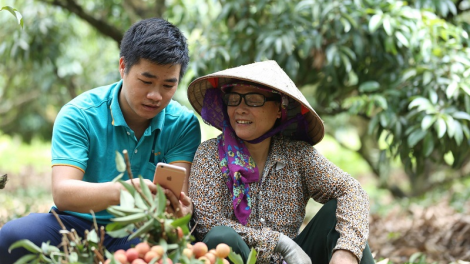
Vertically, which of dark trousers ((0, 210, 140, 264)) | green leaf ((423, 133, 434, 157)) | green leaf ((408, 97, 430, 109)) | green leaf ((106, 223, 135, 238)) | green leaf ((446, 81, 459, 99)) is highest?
green leaf ((106, 223, 135, 238))

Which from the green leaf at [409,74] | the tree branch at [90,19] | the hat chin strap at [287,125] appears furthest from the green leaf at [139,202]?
the tree branch at [90,19]

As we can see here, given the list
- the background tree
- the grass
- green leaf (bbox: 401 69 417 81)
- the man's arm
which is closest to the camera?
the man's arm

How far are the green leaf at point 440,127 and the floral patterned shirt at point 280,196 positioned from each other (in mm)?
899

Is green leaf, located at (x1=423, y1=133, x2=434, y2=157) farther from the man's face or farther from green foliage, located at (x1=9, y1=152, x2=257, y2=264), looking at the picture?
green foliage, located at (x1=9, y1=152, x2=257, y2=264)

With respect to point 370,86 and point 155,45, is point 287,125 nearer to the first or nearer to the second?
point 155,45

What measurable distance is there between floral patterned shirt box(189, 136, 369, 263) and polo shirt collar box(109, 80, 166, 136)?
0.23 m

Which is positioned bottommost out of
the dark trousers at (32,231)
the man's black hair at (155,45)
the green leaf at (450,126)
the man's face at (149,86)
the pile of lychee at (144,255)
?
the green leaf at (450,126)

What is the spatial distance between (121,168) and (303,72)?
9.02ft

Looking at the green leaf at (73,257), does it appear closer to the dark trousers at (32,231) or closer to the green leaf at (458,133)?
the dark trousers at (32,231)

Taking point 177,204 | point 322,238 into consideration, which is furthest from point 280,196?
point 177,204

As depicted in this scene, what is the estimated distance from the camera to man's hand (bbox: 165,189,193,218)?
2.03m

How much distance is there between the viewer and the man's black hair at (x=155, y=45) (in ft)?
7.64

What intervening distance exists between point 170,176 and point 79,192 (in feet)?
1.34

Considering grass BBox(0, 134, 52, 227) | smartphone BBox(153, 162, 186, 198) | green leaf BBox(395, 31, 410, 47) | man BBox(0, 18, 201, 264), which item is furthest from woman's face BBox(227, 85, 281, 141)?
grass BBox(0, 134, 52, 227)
